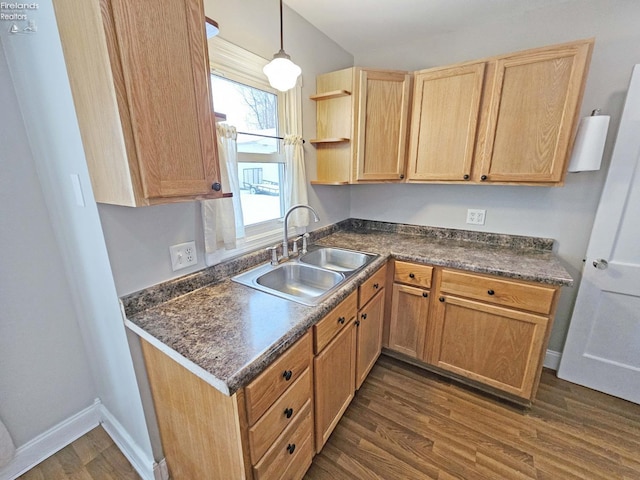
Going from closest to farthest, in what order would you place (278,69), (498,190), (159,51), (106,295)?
(159,51)
(106,295)
(278,69)
(498,190)

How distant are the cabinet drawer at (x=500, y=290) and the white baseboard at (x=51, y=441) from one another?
88.9 inches

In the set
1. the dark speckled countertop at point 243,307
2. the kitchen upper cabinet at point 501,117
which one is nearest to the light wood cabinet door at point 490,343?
the dark speckled countertop at point 243,307

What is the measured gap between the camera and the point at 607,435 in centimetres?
150

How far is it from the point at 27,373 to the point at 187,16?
1797 millimetres

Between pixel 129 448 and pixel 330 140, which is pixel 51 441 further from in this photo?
pixel 330 140

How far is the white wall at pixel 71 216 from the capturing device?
956 mm

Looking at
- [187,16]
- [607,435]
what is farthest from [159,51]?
[607,435]

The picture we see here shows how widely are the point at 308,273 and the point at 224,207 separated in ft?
2.10

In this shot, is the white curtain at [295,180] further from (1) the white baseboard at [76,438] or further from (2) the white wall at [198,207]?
(1) the white baseboard at [76,438]

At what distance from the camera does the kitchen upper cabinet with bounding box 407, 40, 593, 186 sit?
1456 mm

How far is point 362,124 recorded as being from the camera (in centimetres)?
189

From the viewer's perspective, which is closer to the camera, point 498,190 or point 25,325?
point 25,325

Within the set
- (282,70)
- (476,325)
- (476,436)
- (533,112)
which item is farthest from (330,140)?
(476,436)

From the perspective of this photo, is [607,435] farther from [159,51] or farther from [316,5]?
[316,5]
